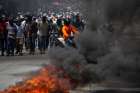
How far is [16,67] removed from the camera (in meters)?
16.5

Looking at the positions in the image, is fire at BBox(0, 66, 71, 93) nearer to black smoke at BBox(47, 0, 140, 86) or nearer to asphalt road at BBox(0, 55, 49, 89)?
black smoke at BBox(47, 0, 140, 86)

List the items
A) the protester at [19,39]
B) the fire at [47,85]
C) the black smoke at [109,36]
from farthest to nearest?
the protester at [19,39]
the black smoke at [109,36]
the fire at [47,85]

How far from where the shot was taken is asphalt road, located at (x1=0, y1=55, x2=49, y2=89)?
13.6 meters

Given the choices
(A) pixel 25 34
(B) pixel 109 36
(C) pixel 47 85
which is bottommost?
(C) pixel 47 85

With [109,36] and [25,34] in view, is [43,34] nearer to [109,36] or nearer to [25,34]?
Result: [25,34]

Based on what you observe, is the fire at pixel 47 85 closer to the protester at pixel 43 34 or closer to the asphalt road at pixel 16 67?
the asphalt road at pixel 16 67

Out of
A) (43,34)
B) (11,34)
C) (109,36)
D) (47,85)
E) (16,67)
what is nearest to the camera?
(47,85)

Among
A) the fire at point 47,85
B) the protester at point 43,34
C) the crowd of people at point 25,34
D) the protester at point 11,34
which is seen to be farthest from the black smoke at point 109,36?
the protester at point 43,34

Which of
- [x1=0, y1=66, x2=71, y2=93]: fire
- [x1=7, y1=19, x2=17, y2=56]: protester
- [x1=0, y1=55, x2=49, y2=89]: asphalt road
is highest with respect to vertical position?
[x1=7, y1=19, x2=17, y2=56]: protester

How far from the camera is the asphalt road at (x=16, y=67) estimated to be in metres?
13.6

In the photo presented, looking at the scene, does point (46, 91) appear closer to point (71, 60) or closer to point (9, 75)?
point (71, 60)

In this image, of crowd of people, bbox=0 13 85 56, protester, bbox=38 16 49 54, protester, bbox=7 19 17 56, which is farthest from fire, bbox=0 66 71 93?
protester, bbox=38 16 49 54

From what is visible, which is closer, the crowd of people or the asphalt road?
the asphalt road

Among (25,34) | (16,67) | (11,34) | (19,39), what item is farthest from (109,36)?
(25,34)
